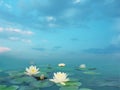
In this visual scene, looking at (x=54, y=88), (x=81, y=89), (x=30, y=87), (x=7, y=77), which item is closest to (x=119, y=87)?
(x=81, y=89)

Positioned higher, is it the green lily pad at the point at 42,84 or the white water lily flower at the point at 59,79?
the white water lily flower at the point at 59,79

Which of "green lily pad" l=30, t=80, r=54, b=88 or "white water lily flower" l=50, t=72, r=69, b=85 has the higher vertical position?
"white water lily flower" l=50, t=72, r=69, b=85

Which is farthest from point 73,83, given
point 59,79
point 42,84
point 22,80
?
point 22,80

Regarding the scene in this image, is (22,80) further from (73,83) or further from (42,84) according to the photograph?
(73,83)

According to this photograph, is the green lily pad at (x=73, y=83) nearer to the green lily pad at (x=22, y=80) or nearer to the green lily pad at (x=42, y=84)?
the green lily pad at (x=42, y=84)

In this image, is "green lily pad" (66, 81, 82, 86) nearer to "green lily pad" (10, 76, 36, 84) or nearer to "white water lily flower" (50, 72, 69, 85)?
"white water lily flower" (50, 72, 69, 85)

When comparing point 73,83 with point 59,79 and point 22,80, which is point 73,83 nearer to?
point 59,79

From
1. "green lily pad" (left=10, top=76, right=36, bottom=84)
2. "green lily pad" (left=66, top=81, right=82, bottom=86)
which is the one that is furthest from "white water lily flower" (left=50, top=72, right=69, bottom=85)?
"green lily pad" (left=10, top=76, right=36, bottom=84)

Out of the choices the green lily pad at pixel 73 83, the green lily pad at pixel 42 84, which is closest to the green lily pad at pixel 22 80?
the green lily pad at pixel 42 84

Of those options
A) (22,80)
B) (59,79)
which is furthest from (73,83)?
(22,80)

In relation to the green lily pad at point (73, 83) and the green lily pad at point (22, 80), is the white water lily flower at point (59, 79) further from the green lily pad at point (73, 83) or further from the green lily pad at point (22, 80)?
the green lily pad at point (22, 80)

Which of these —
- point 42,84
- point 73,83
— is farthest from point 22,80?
point 73,83

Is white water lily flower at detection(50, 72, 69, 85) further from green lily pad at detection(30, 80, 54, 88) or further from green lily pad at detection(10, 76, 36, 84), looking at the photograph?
green lily pad at detection(10, 76, 36, 84)

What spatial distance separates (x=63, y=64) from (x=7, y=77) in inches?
27.5
